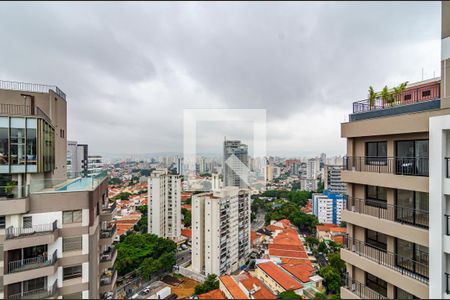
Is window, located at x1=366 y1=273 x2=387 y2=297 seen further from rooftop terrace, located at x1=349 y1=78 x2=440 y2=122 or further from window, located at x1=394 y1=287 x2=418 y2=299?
rooftop terrace, located at x1=349 y1=78 x2=440 y2=122

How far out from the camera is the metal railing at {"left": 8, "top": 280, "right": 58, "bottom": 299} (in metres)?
2.76

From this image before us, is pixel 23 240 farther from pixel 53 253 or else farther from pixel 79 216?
pixel 79 216

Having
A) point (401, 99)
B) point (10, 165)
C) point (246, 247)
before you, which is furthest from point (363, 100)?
point (246, 247)

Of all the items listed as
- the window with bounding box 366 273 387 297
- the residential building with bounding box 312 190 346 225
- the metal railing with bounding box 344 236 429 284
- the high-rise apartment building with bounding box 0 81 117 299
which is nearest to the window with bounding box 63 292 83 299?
the high-rise apartment building with bounding box 0 81 117 299

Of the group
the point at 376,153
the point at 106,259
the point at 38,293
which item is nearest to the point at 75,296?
the point at 38,293

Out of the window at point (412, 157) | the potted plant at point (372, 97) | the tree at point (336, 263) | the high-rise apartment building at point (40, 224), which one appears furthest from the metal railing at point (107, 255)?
the tree at point (336, 263)

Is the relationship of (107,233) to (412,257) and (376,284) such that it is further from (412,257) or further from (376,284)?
(412,257)

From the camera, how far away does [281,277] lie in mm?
7691

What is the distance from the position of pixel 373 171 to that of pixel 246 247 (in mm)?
11771

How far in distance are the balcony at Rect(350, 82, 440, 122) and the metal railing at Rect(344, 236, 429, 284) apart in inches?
62.0

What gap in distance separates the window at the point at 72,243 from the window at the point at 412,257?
4.22 m

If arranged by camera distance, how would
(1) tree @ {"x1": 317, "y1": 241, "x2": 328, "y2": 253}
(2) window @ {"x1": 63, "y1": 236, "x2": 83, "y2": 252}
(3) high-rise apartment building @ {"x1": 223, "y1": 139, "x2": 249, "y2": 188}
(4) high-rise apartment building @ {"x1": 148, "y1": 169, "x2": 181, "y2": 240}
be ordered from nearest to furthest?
(2) window @ {"x1": 63, "y1": 236, "x2": 83, "y2": 252}, (3) high-rise apartment building @ {"x1": 223, "y1": 139, "x2": 249, "y2": 188}, (1) tree @ {"x1": 317, "y1": 241, "x2": 328, "y2": 253}, (4) high-rise apartment building @ {"x1": 148, "y1": 169, "x2": 181, "y2": 240}

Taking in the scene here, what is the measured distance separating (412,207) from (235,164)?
8.95 m

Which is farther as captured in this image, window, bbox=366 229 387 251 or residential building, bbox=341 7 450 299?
window, bbox=366 229 387 251
